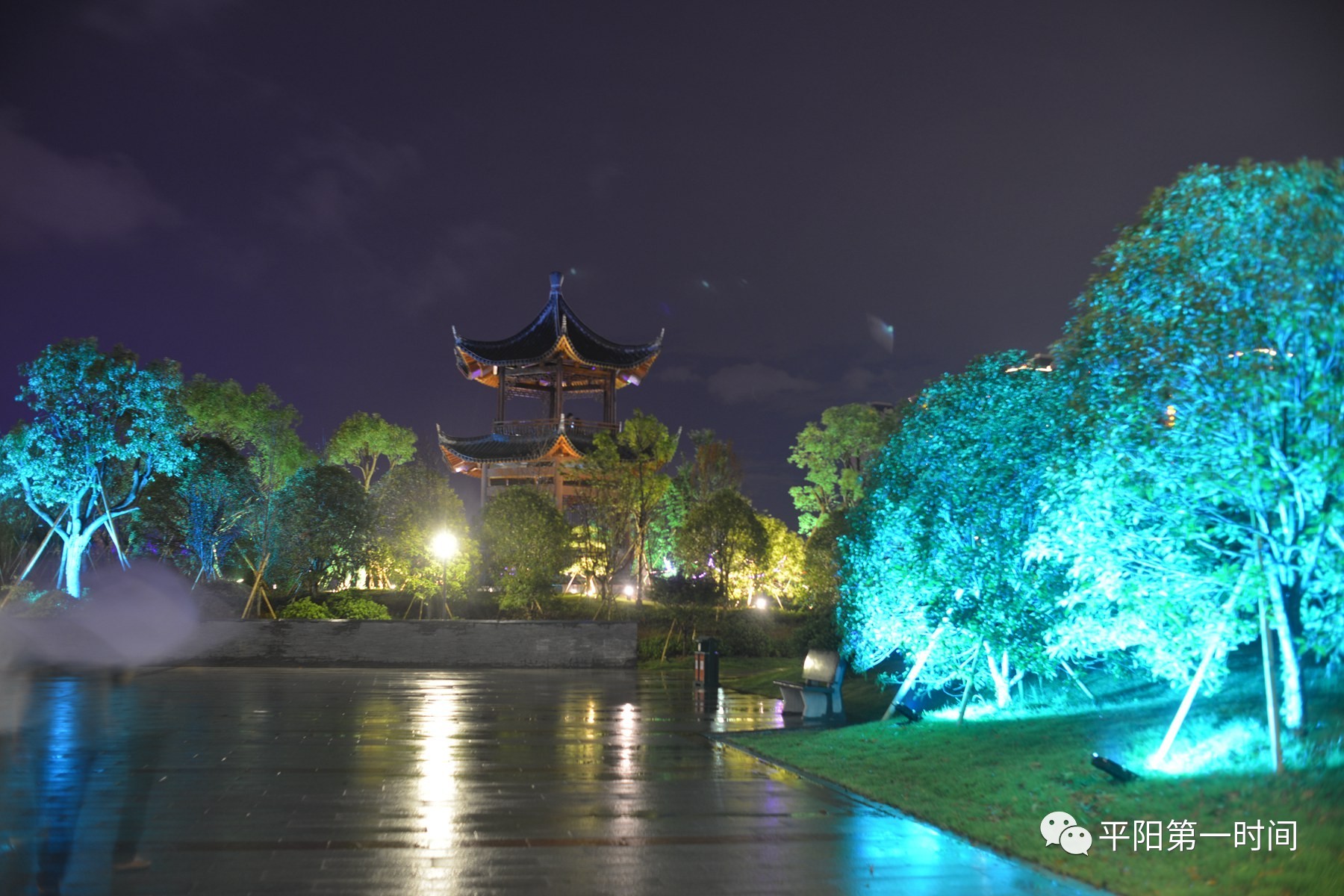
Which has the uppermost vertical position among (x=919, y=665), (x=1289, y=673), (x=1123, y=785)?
(x=1289, y=673)

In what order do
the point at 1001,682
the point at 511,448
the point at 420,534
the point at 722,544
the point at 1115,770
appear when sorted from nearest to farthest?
the point at 1115,770 → the point at 1001,682 → the point at 420,534 → the point at 722,544 → the point at 511,448

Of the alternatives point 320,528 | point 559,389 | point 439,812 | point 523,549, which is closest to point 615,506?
point 523,549

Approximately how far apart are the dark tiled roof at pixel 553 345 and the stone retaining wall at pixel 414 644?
21.6 m

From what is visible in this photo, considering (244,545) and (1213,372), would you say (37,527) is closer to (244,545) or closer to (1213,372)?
(244,545)

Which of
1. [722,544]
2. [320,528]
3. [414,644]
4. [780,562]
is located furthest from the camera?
[780,562]

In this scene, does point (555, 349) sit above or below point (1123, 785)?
above

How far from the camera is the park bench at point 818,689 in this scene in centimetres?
1566

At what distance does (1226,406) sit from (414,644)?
77.5ft

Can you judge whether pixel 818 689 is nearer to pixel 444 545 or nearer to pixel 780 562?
pixel 444 545

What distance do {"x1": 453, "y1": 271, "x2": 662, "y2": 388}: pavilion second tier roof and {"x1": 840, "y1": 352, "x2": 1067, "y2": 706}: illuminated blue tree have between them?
113 feet

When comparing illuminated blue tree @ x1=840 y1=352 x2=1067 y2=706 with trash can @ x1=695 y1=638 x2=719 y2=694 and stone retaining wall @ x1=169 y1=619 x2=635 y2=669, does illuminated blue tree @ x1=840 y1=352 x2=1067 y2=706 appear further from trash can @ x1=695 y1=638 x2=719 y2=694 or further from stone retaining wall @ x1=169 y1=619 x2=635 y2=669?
stone retaining wall @ x1=169 y1=619 x2=635 y2=669

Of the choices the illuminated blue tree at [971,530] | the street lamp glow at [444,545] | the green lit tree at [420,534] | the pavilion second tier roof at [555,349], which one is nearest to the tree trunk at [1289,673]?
the illuminated blue tree at [971,530]

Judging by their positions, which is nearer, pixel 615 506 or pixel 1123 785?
pixel 1123 785

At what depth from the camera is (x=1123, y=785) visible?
8633 mm
